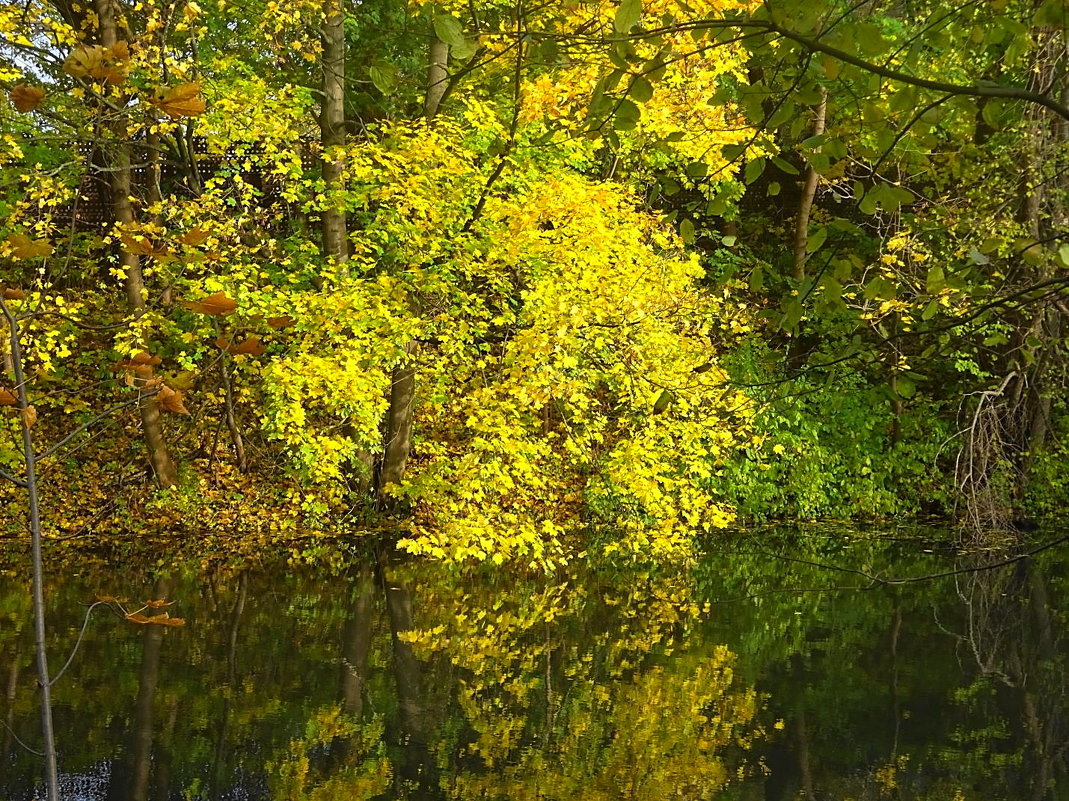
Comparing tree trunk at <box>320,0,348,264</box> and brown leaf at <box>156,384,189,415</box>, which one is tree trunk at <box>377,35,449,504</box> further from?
brown leaf at <box>156,384,189,415</box>

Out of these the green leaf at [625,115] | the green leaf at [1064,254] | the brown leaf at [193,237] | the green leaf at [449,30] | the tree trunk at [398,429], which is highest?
the tree trunk at [398,429]

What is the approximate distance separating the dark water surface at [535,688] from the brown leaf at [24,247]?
240 cm

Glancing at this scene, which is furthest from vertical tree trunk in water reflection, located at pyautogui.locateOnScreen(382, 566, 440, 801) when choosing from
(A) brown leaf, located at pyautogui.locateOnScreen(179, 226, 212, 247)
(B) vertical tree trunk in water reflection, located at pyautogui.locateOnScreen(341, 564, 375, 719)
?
(A) brown leaf, located at pyautogui.locateOnScreen(179, 226, 212, 247)

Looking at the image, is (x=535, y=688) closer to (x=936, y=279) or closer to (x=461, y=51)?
(x=936, y=279)

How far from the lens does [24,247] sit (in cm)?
179

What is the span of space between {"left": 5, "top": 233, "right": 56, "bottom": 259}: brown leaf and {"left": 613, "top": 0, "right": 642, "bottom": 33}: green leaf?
3.24 ft

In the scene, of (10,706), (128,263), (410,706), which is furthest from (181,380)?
(128,263)

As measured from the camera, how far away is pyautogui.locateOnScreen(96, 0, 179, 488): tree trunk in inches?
416

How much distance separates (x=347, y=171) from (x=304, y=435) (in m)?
2.57

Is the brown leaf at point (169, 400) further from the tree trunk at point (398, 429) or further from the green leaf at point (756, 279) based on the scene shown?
the tree trunk at point (398, 429)

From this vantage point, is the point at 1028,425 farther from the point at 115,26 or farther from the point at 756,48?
the point at 756,48

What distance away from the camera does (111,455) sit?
505 inches

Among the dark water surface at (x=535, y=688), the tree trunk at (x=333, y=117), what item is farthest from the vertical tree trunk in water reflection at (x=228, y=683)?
the tree trunk at (x=333, y=117)

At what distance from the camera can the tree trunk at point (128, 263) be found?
10567mm
